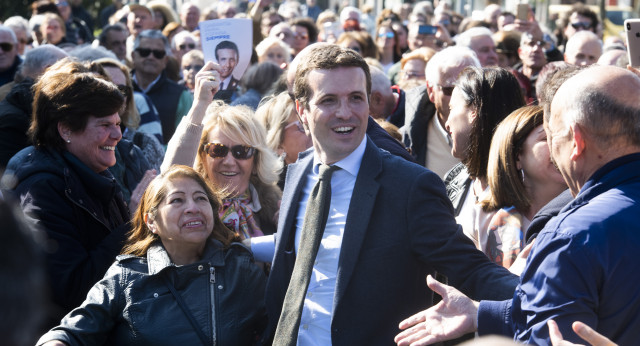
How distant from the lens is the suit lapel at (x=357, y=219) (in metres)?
3.26

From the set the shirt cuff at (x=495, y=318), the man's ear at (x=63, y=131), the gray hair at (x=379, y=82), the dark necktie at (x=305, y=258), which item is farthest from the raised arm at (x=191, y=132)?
the shirt cuff at (x=495, y=318)

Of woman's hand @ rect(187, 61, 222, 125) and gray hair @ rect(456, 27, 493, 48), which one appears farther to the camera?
gray hair @ rect(456, 27, 493, 48)

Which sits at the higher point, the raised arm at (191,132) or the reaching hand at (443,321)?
the raised arm at (191,132)

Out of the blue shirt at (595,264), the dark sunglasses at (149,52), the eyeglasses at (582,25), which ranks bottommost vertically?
the eyeglasses at (582,25)

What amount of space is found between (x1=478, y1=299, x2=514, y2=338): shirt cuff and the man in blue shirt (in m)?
0.03

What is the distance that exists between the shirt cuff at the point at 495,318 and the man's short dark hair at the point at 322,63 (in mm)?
1222

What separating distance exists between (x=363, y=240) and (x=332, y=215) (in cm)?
23

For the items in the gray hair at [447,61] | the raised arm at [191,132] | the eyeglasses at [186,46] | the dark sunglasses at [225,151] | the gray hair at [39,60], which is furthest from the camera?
the eyeglasses at [186,46]

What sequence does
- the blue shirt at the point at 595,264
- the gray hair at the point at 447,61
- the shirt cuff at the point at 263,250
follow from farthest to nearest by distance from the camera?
the gray hair at the point at 447,61 → the shirt cuff at the point at 263,250 → the blue shirt at the point at 595,264

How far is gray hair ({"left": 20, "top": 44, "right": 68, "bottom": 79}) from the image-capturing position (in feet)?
21.5

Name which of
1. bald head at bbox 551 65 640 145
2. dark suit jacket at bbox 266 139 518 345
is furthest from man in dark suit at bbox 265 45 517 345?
bald head at bbox 551 65 640 145

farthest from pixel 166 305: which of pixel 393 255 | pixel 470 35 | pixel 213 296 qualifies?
pixel 470 35

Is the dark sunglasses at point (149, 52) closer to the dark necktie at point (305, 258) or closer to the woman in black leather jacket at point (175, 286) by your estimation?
the woman in black leather jacket at point (175, 286)

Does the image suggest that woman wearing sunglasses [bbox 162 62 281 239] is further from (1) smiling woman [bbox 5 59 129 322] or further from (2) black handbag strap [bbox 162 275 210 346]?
(2) black handbag strap [bbox 162 275 210 346]
